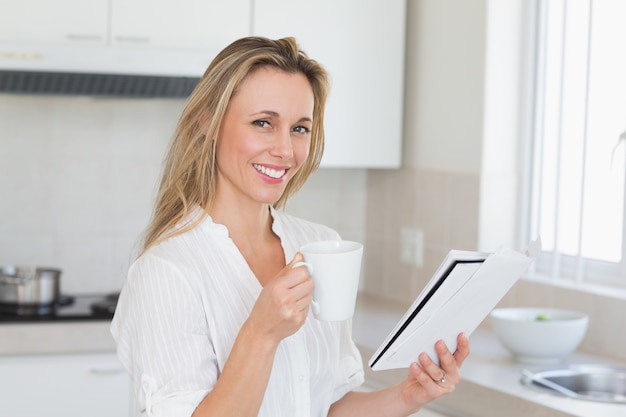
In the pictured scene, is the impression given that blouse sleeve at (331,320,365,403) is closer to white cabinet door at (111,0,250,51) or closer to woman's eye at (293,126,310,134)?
woman's eye at (293,126,310,134)

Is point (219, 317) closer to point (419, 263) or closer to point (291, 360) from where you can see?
point (291, 360)

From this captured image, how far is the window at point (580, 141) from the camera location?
9.20 ft

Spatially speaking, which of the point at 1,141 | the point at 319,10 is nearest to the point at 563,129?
the point at 319,10

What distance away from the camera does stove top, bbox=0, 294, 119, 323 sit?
294 centimetres

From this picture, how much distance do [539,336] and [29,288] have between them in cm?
160

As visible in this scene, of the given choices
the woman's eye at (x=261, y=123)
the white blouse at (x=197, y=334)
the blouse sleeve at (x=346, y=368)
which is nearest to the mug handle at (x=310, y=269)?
the white blouse at (x=197, y=334)

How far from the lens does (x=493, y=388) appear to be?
7.52 ft

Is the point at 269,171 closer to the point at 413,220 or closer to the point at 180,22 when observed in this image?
the point at 180,22

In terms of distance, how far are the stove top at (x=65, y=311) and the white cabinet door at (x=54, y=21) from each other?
85 cm

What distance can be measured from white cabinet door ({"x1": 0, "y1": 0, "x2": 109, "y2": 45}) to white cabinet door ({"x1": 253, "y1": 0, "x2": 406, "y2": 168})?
0.59 meters

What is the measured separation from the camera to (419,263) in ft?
11.1

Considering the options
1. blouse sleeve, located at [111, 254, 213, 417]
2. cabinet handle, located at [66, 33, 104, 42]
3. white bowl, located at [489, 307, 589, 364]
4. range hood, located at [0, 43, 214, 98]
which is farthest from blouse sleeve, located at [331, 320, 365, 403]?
cabinet handle, located at [66, 33, 104, 42]

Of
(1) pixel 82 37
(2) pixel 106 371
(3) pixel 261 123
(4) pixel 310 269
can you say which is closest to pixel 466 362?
(2) pixel 106 371

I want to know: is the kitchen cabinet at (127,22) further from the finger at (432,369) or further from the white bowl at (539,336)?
the finger at (432,369)
